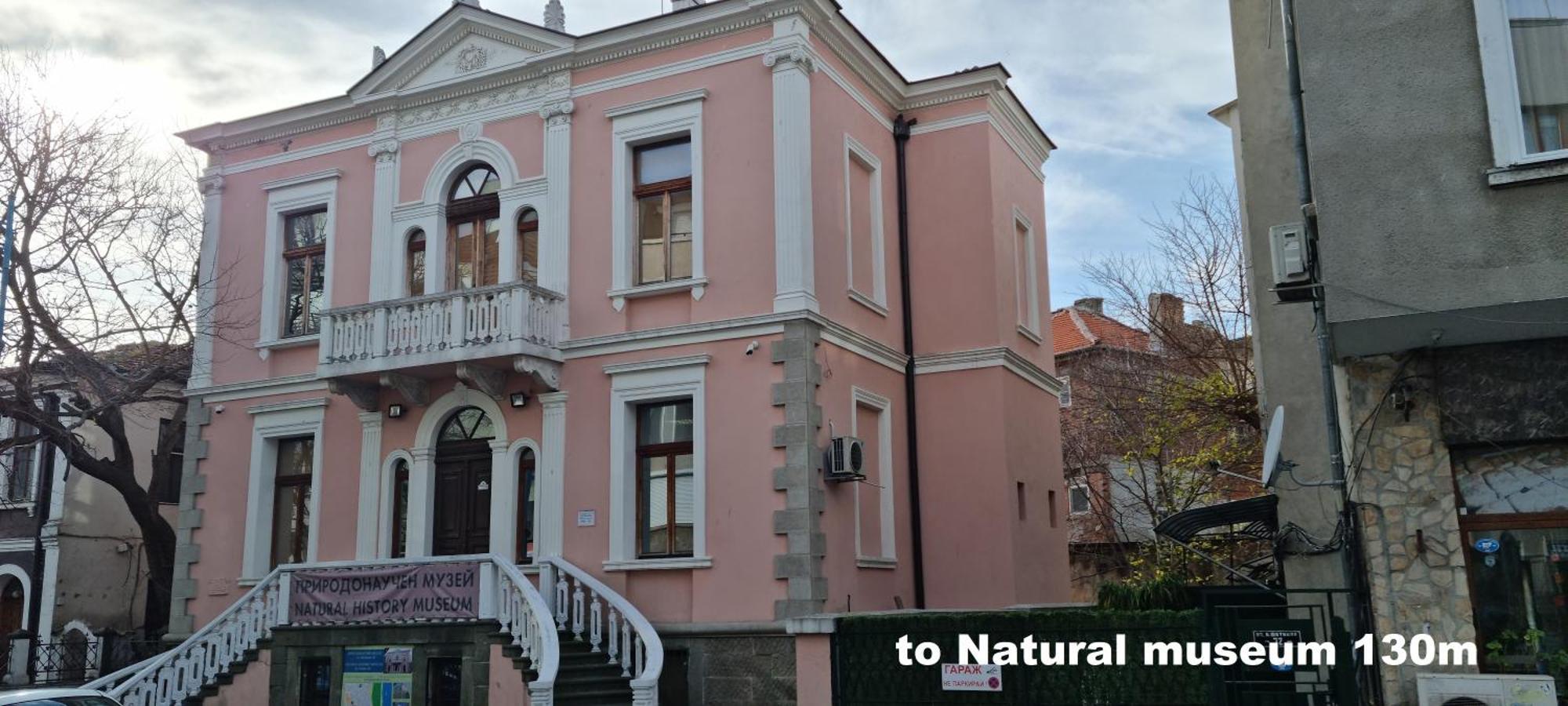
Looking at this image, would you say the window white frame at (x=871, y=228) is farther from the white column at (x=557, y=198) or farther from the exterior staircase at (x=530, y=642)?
the exterior staircase at (x=530, y=642)

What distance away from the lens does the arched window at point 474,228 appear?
63.4 feet

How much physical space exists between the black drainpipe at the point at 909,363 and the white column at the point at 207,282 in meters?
11.2

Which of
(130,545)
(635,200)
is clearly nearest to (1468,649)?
(635,200)

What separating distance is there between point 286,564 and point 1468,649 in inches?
586

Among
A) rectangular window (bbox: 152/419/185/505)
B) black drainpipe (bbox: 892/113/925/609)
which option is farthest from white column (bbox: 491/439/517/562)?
rectangular window (bbox: 152/419/185/505)

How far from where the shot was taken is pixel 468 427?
18844 mm

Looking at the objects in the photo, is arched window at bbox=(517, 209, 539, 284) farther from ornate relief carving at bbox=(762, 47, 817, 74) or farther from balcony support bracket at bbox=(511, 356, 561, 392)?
ornate relief carving at bbox=(762, 47, 817, 74)

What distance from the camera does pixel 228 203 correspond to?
852 inches

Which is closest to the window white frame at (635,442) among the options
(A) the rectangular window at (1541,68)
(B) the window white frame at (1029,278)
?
(B) the window white frame at (1029,278)

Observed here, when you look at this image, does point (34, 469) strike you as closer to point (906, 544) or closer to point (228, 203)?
point (228, 203)

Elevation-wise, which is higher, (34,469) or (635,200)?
(635,200)

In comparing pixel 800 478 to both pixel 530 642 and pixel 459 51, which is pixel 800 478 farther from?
pixel 459 51

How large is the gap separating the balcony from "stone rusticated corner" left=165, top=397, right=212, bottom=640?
363 centimetres

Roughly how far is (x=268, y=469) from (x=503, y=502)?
4.63m
